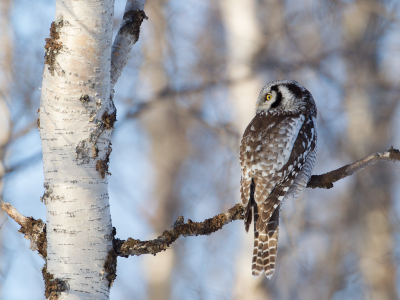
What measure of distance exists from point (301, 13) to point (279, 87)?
10.1 feet

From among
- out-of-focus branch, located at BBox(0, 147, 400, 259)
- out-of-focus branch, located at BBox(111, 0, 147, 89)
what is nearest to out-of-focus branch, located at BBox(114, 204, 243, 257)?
out-of-focus branch, located at BBox(0, 147, 400, 259)

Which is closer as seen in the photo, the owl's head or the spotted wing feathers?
the spotted wing feathers

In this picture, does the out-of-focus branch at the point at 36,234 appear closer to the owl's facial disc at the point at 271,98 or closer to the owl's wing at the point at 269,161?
the owl's wing at the point at 269,161

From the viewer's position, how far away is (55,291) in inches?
67.1

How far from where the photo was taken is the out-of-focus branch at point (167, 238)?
187cm

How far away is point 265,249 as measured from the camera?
281cm

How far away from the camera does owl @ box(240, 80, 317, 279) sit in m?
2.80

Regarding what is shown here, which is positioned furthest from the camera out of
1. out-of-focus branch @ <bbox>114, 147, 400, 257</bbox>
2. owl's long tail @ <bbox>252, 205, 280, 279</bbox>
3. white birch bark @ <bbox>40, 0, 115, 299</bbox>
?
owl's long tail @ <bbox>252, 205, 280, 279</bbox>

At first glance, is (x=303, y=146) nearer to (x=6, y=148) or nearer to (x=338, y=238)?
(x=6, y=148)

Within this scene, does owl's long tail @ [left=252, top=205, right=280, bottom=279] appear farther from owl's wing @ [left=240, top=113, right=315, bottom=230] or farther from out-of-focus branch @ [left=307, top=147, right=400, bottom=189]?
out-of-focus branch @ [left=307, top=147, right=400, bottom=189]

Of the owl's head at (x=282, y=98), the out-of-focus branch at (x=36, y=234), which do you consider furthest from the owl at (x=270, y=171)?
the out-of-focus branch at (x=36, y=234)

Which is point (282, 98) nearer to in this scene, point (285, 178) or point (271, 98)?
point (271, 98)

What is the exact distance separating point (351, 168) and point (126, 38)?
153cm

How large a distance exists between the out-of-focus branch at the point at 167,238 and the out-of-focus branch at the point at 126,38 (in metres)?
0.86
